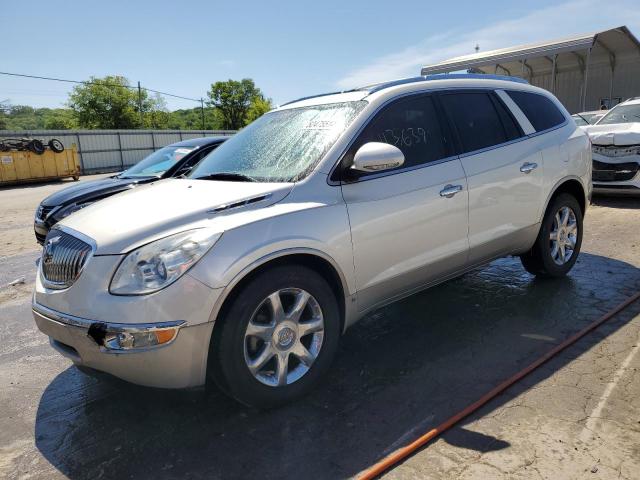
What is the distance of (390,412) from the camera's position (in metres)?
2.73

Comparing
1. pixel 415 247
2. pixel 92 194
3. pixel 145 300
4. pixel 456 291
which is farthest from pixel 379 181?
pixel 92 194

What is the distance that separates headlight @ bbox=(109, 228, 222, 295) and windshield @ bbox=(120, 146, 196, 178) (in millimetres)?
5034

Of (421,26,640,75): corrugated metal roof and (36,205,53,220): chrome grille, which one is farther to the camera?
(421,26,640,75): corrugated metal roof

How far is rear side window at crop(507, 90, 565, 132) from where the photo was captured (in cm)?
436

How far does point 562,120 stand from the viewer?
466 cm

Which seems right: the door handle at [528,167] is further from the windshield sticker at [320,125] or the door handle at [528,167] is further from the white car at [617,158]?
the white car at [617,158]

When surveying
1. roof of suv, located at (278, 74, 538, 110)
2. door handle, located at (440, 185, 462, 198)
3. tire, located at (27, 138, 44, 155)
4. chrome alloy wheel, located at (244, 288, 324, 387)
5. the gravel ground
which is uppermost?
tire, located at (27, 138, 44, 155)

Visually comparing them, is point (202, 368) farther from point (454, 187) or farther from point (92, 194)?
point (92, 194)

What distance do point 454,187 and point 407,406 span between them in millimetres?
1545

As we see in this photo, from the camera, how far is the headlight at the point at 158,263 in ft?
7.91

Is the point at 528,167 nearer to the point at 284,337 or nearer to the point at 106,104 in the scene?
the point at 284,337

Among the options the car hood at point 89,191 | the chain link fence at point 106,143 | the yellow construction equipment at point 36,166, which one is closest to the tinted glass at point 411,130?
the car hood at point 89,191

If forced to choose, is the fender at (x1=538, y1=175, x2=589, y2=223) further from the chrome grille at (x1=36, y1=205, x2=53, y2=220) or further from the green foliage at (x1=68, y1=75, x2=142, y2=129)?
the green foliage at (x1=68, y1=75, x2=142, y2=129)

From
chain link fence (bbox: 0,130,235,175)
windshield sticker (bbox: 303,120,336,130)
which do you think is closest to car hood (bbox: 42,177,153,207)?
windshield sticker (bbox: 303,120,336,130)
